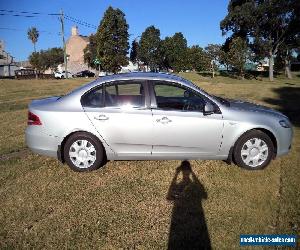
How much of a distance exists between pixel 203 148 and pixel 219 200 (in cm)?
126

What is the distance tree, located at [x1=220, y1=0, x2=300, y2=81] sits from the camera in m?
41.8

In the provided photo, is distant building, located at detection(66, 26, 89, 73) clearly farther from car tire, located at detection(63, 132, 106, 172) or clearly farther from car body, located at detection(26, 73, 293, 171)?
car tire, located at detection(63, 132, 106, 172)

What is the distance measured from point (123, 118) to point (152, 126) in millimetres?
489

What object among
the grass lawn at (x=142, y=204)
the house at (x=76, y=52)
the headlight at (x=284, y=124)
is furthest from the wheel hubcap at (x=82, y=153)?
the house at (x=76, y=52)

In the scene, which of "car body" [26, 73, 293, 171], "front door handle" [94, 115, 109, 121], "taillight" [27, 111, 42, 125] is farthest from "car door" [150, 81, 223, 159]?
"taillight" [27, 111, 42, 125]

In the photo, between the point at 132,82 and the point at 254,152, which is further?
the point at 132,82

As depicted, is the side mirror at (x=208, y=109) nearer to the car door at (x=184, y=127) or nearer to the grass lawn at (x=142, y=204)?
the car door at (x=184, y=127)

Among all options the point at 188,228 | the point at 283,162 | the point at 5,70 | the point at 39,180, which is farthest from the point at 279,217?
the point at 5,70

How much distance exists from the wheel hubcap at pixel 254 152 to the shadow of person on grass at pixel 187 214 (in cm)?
94

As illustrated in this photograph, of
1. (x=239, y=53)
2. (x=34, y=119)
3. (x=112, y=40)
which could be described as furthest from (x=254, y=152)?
(x=112, y=40)

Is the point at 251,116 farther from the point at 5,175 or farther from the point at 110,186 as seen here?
the point at 5,175

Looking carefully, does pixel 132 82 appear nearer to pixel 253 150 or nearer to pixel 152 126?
pixel 152 126

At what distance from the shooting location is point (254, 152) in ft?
19.9

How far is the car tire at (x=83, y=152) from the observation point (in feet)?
19.8
